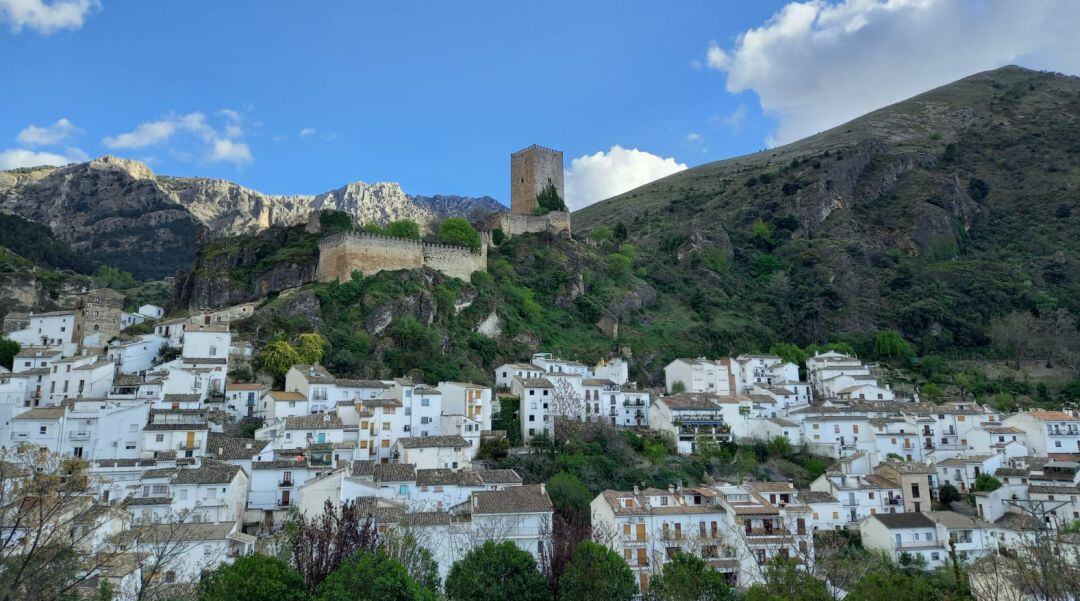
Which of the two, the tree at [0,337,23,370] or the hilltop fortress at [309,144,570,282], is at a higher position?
the hilltop fortress at [309,144,570,282]

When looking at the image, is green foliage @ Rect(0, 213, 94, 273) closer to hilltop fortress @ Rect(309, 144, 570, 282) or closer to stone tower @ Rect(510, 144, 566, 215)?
hilltop fortress @ Rect(309, 144, 570, 282)

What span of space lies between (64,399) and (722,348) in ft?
187

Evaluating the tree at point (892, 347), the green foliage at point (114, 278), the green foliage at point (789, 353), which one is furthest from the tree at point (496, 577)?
the green foliage at point (114, 278)

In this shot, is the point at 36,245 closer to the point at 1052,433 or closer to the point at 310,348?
the point at 310,348

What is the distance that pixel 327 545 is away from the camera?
2748 cm

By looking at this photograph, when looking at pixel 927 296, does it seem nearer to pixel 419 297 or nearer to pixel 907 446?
pixel 907 446

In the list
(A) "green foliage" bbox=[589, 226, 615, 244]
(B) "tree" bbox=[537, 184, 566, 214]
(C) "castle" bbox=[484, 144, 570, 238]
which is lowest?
(A) "green foliage" bbox=[589, 226, 615, 244]

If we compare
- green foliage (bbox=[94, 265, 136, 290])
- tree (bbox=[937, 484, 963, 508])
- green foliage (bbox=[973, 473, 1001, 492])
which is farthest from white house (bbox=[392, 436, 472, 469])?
green foliage (bbox=[94, 265, 136, 290])

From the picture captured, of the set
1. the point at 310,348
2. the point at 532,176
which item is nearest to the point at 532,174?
the point at 532,176

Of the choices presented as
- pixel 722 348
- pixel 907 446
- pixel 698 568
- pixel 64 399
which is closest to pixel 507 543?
pixel 698 568

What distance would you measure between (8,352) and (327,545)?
35230mm

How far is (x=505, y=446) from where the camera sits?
4788cm

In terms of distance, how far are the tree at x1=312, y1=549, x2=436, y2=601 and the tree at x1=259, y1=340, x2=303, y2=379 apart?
28396mm

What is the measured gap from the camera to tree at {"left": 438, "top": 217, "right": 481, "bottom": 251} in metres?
74.8
